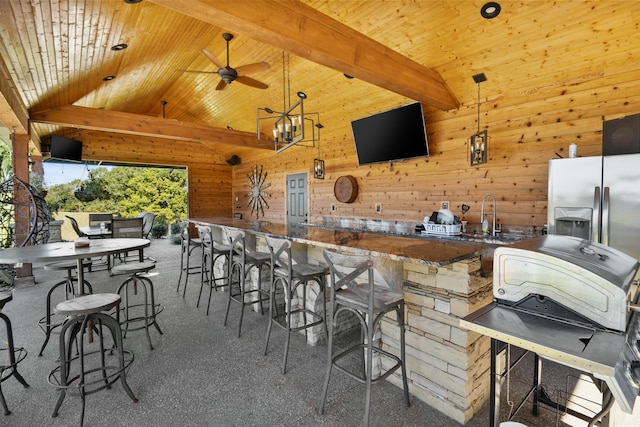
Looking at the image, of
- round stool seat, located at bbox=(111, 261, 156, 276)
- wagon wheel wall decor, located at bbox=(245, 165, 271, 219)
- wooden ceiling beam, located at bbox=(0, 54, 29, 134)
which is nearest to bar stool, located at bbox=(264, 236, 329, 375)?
round stool seat, located at bbox=(111, 261, 156, 276)

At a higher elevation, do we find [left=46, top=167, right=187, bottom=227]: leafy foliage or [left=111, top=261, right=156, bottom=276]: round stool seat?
[left=46, top=167, right=187, bottom=227]: leafy foliage

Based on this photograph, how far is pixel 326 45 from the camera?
2.49 meters

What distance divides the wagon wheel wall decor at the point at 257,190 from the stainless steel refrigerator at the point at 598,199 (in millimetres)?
6659

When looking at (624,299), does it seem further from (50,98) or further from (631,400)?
(50,98)

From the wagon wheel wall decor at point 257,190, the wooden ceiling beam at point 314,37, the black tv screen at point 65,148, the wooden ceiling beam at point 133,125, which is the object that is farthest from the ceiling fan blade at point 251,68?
the black tv screen at point 65,148

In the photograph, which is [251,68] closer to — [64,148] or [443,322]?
[443,322]

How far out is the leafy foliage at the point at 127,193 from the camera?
9203 millimetres

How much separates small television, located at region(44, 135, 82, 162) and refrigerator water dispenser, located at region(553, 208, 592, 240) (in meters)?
8.89

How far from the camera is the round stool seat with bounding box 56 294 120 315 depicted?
185 centimetres

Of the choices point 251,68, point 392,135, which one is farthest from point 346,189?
point 251,68

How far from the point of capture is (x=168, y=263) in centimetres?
648

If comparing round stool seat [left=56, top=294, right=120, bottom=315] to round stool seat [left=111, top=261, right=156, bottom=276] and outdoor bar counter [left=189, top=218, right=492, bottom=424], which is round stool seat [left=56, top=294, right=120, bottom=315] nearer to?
round stool seat [left=111, top=261, right=156, bottom=276]

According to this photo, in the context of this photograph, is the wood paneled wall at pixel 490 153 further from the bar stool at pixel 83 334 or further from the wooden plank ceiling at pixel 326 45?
the bar stool at pixel 83 334

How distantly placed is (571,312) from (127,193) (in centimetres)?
1228
